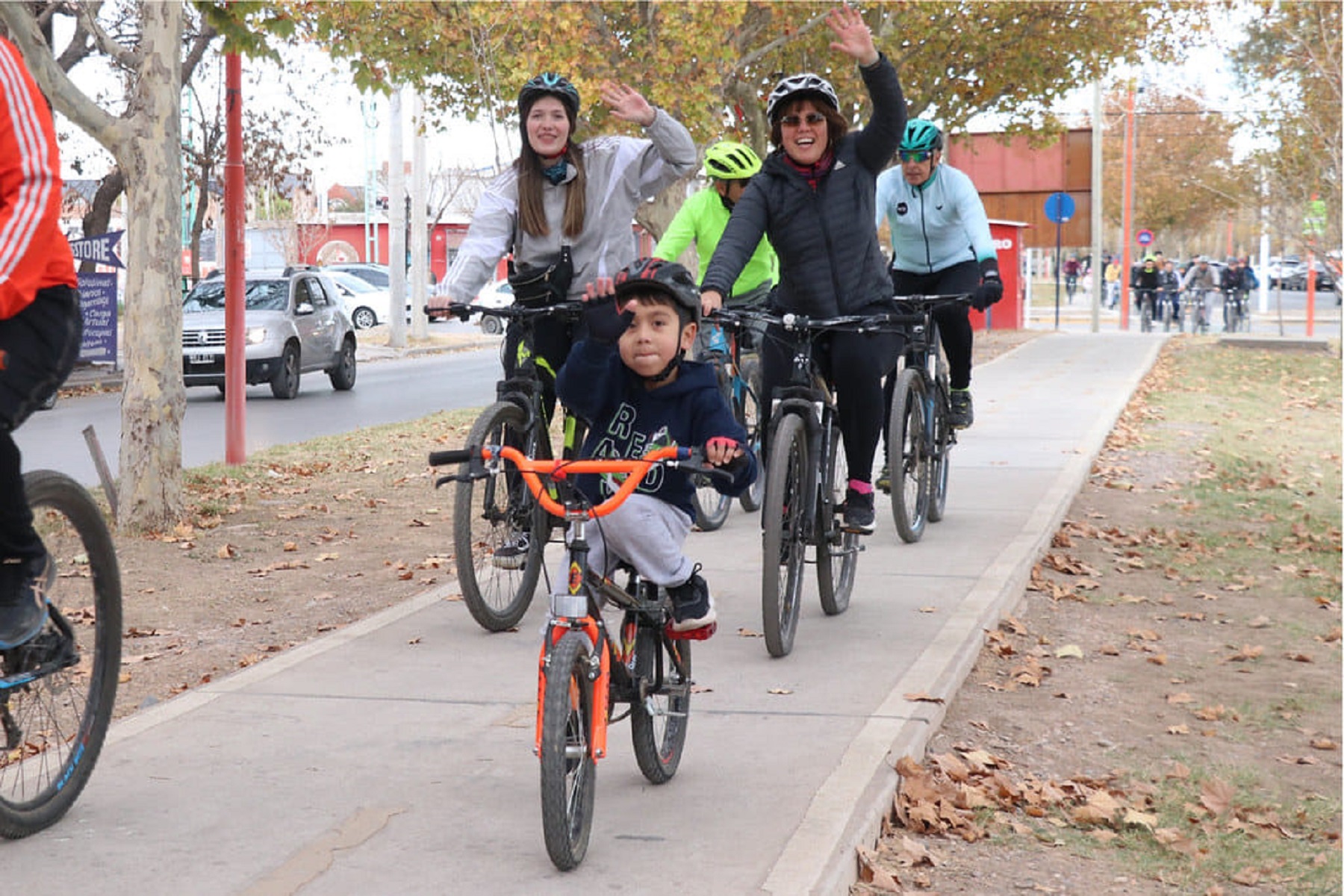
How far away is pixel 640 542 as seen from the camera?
4516 millimetres

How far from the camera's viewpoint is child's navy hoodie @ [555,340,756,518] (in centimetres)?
464

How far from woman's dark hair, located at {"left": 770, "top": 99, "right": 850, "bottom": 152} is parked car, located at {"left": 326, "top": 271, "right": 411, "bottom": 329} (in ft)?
124

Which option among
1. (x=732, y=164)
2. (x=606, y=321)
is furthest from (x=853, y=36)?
(x=732, y=164)

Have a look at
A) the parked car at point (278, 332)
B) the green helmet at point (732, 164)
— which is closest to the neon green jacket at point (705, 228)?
the green helmet at point (732, 164)

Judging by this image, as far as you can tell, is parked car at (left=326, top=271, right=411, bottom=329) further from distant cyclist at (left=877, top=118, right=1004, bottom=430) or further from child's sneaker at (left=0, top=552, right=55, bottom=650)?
child's sneaker at (left=0, top=552, right=55, bottom=650)

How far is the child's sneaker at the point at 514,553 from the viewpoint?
21.8 ft

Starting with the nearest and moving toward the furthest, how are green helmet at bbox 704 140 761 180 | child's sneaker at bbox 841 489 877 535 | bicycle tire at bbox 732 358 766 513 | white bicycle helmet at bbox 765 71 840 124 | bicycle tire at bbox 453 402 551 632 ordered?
bicycle tire at bbox 453 402 551 632 < white bicycle helmet at bbox 765 71 840 124 < child's sneaker at bbox 841 489 877 535 < green helmet at bbox 704 140 761 180 < bicycle tire at bbox 732 358 766 513

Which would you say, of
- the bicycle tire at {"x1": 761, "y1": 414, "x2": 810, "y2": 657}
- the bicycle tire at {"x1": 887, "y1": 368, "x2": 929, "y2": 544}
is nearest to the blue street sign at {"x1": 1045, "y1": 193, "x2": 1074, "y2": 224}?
the bicycle tire at {"x1": 887, "y1": 368, "x2": 929, "y2": 544}

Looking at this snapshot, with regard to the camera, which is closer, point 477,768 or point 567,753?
point 567,753

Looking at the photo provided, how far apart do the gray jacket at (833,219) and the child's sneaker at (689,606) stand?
7.40 ft

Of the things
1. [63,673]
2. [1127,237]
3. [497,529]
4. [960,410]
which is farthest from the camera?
[1127,237]

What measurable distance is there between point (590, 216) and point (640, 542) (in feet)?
9.16

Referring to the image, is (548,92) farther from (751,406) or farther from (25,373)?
(751,406)

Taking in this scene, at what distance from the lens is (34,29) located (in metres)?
9.98
